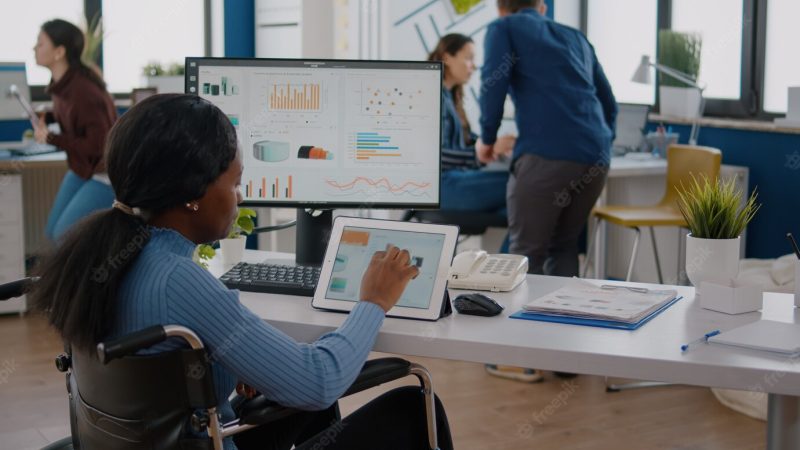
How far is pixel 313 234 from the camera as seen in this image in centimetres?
250

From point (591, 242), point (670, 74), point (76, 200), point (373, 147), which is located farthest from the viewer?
point (670, 74)

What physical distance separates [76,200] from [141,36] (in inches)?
86.4

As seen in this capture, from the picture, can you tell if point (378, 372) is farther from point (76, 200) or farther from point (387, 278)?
point (76, 200)

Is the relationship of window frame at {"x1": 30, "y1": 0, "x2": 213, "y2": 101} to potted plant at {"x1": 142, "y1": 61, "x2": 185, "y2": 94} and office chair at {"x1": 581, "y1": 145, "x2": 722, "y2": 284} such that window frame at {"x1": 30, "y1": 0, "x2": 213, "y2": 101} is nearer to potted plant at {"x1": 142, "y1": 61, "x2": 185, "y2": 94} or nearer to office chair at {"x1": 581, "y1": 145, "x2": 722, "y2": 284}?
potted plant at {"x1": 142, "y1": 61, "x2": 185, "y2": 94}

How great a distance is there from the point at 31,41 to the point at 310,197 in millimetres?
4153

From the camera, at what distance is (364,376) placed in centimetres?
179

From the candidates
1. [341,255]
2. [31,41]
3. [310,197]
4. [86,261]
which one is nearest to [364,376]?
[341,255]

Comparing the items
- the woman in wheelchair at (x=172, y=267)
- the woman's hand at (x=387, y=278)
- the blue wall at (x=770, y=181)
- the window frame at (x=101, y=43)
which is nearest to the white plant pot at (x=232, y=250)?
the woman's hand at (x=387, y=278)

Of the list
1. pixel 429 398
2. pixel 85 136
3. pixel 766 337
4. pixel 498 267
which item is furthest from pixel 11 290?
pixel 85 136

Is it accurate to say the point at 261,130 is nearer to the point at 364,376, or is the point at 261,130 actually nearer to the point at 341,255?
the point at 341,255

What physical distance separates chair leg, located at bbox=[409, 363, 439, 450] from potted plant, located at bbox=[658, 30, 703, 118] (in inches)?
144

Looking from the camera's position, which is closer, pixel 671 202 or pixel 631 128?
pixel 671 202

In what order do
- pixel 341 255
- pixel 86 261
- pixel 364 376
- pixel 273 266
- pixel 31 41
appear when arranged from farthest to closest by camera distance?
pixel 31 41
pixel 273 266
pixel 341 255
pixel 364 376
pixel 86 261

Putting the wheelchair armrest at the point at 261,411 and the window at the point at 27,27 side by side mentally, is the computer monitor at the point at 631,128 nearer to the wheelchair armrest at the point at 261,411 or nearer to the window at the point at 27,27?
the window at the point at 27,27
